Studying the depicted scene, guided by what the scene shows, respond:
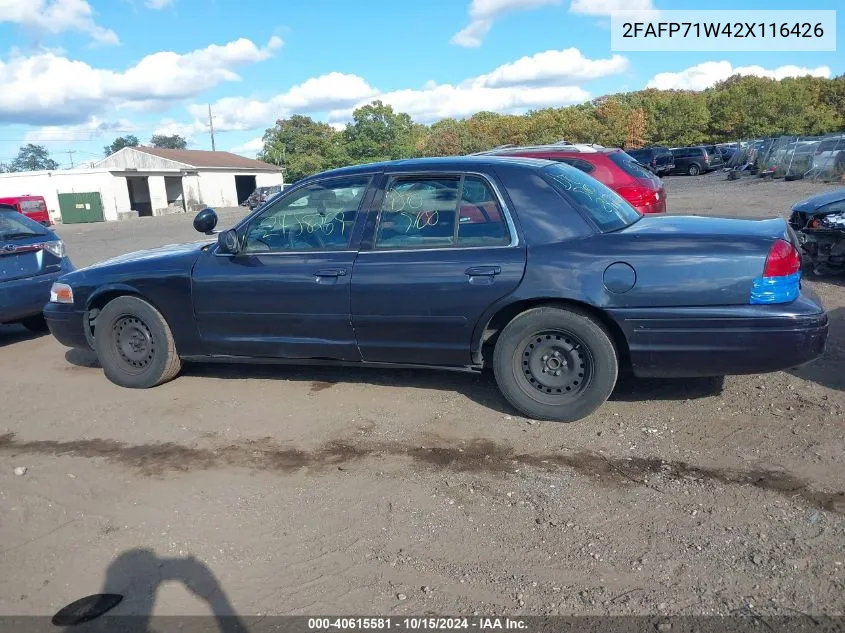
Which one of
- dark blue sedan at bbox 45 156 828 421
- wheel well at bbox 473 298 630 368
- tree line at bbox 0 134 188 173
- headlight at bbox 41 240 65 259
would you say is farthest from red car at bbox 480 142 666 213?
tree line at bbox 0 134 188 173

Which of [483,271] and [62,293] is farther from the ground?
[483,271]

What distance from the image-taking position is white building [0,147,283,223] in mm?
44609

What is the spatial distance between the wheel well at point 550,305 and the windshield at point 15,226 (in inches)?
216

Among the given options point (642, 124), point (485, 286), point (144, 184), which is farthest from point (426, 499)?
point (642, 124)

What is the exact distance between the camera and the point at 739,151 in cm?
3862

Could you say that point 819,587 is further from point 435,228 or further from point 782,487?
point 435,228

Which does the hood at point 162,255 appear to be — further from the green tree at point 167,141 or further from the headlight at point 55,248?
the green tree at point 167,141

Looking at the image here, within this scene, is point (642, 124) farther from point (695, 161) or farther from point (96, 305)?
point (96, 305)

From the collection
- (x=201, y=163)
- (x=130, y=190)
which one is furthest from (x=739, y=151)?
(x=130, y=190)

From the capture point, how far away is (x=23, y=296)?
7.28 m

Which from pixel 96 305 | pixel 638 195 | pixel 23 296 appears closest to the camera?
pixel 96 305

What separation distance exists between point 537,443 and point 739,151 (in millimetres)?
39384

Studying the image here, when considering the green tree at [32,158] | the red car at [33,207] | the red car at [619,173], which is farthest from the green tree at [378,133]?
the green tree at [32,158]

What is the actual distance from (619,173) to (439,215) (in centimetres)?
474
